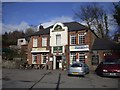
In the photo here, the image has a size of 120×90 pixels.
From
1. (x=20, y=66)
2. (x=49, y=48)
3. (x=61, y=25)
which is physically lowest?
(x=20, y=66)

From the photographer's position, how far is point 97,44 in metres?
39.8

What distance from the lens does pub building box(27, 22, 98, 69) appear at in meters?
38.3

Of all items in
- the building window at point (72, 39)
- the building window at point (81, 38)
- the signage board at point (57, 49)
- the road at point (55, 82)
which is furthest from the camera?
the signage board at point (57, 49)

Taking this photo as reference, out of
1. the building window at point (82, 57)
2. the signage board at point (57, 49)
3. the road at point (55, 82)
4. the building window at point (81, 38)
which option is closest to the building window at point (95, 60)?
the building window at point (82, 57)

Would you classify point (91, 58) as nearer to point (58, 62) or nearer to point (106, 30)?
point (58, 62)

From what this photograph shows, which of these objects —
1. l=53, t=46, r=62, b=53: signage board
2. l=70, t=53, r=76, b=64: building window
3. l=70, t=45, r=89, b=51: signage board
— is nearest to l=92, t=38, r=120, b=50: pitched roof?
l=70, t=45, r=89, b=51: signage board

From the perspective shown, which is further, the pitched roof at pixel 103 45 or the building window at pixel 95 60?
the pitched roof at pixel 103 45

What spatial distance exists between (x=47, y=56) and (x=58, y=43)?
10.1 feet

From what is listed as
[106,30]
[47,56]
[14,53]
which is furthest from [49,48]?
[106,30]

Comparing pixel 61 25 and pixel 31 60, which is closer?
pixel 61 25

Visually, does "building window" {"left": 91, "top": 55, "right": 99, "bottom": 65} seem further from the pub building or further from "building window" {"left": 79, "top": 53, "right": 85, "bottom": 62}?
"building window" {"left": 79, "top": 53, "right": 85, "bottom": 62}

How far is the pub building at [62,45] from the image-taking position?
38.3m

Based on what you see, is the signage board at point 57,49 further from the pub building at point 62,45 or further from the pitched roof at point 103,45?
the pitched roof at point 103,45

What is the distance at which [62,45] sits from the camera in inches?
1571
